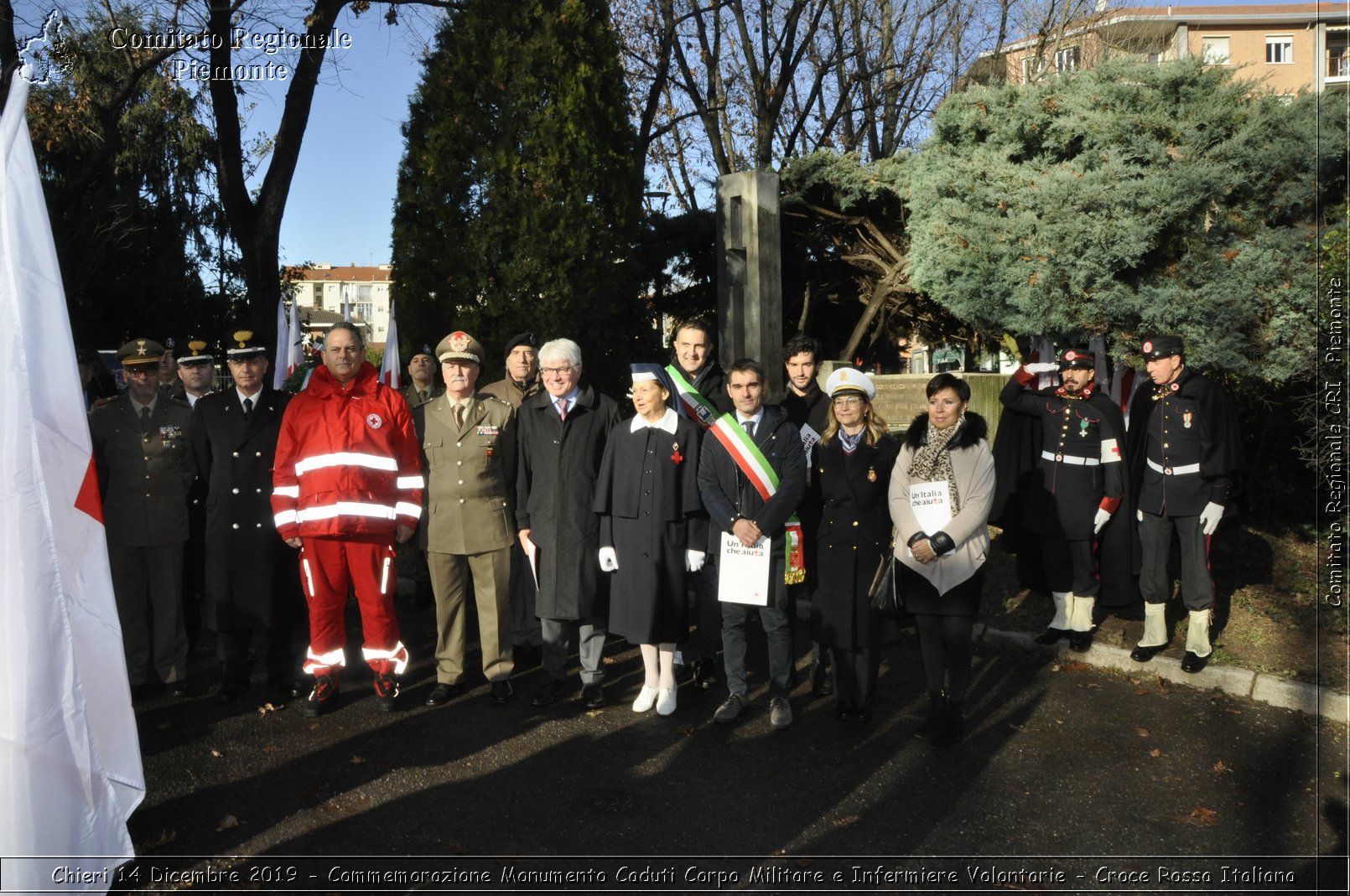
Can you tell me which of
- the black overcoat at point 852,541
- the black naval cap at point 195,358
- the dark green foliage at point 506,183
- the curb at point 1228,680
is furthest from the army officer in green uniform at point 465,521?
the curb at point 1228,680

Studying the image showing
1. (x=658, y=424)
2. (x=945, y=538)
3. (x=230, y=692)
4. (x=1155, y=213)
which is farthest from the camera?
(x=1155, y=213)

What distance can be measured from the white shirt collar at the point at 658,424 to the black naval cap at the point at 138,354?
3.10m

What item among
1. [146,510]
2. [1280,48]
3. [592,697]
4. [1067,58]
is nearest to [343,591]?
[146,510]

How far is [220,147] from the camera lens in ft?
36.8

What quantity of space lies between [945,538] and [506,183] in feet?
19.0

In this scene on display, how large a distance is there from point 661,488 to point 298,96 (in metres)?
8.04

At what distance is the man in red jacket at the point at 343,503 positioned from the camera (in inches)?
227

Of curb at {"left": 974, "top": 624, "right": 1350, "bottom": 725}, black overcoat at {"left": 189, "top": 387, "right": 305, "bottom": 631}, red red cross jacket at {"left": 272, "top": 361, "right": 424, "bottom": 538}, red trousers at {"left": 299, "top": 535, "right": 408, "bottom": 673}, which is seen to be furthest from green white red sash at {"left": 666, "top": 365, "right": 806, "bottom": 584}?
black overcoat at {"left": 189, "top": 387, "right": 305, "bottom": 631}

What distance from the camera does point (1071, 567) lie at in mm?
7051

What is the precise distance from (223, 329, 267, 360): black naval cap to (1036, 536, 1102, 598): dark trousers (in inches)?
211

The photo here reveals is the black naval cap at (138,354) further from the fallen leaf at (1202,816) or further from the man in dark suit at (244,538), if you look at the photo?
the fallen leaf at (1202,816)

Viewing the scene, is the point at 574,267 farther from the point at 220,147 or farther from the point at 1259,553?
the point at 1259,553

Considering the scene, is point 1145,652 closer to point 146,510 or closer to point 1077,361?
point 1077,361

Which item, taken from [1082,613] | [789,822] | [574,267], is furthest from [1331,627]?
[574,267]
